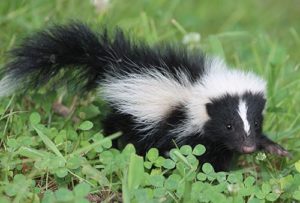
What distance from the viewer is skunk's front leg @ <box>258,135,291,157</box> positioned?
4.54 metres

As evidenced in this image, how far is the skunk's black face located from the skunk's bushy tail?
0.86m

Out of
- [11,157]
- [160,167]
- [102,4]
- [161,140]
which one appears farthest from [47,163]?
[102,4]

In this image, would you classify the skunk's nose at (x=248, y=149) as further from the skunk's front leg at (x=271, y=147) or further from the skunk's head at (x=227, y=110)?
the skunk's front leg at (x=271, y=147)

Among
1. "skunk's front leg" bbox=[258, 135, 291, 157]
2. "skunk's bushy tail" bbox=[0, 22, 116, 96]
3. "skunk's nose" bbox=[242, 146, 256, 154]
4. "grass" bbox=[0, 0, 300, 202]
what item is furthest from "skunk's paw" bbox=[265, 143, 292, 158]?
"skunk's bushy tail" bbox=[0, 22, 116, 96]

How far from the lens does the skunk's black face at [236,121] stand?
4.29 m

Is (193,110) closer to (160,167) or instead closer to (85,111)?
(160,167)

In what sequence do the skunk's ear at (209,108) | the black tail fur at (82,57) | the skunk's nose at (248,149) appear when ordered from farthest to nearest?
the black tail fur at (82,57)
the skunk's ear at (209,108)
the skunk's nose at (248,149)

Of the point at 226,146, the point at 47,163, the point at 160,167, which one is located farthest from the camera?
the point at 226,146

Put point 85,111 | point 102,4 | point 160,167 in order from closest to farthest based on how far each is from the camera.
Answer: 1. point 160,167
2. point 85,111
3. point 102,4

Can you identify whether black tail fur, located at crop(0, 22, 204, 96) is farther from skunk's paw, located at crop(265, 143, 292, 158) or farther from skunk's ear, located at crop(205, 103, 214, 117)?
skunk's paw, located at crop(265, 143, 292, 158)

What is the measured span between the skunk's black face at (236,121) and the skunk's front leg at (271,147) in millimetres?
105

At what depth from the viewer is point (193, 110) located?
4438 mm

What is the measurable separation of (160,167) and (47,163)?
77 centimetres

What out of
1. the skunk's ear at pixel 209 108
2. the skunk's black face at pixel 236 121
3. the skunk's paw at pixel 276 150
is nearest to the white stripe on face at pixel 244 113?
the skunk's black face at pixel 236 121
